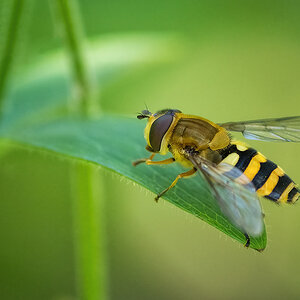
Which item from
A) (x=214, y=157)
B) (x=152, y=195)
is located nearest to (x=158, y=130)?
(x=214, y=157)

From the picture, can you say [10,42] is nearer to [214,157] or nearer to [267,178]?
[214,157]

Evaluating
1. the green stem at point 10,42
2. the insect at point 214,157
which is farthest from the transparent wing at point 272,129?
the green stem at point 10,42

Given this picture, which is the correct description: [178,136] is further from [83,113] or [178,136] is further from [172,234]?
[172,234]

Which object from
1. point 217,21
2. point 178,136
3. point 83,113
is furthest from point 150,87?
point 178,136

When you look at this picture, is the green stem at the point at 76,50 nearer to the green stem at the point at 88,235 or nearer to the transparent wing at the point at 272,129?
the green stem at the point at 88,235

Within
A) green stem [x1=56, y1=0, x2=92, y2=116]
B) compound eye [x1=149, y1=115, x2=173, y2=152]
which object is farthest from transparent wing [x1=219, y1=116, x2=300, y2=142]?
green stem [x1=56, y1=0, x2=92, y2=116]

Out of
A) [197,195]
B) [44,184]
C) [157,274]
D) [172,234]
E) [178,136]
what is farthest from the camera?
[172,234]

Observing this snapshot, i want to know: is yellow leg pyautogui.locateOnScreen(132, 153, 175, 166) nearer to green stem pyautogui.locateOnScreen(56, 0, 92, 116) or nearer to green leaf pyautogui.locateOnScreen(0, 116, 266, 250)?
green leaf pyautogui.locateOnScreen(0, 116, 266, 250)
